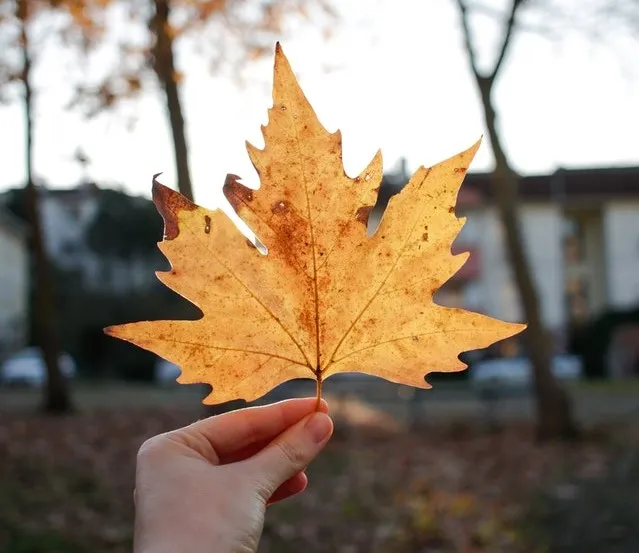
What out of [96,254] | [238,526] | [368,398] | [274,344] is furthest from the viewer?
[96,254]

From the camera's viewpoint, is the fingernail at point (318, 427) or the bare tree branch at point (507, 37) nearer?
the fingernail at point (318, 427)

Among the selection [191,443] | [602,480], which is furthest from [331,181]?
[602,480]

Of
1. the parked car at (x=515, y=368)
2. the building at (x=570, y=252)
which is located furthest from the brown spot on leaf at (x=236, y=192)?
the building at (x=570, y=252)

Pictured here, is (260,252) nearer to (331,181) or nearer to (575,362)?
(331,181)

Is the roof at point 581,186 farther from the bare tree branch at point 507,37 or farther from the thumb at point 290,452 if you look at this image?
the thumb at point 290,452

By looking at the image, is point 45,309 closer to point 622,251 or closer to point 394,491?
point 394,491

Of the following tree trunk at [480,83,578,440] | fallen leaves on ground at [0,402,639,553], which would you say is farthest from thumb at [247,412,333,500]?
tree trunk at [480,83,578,440]

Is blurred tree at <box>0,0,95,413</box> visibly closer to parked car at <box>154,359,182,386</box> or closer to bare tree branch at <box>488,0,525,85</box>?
bare tree branch at <box>488,0,525,85</box>
